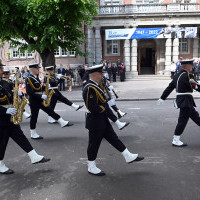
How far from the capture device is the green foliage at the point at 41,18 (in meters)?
13.4

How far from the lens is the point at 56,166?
467cm

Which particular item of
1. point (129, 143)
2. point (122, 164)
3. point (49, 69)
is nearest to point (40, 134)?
point (49, 69)

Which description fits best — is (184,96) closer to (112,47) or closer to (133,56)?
(133,56)

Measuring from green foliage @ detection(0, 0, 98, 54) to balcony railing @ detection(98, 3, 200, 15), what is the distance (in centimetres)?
812

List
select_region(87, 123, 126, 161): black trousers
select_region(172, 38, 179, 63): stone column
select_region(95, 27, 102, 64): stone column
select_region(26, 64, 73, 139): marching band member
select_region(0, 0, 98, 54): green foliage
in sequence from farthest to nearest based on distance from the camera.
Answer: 1. select_region(95, 27, 102, 64): stone column
2. select_region(172, 38, 179, 63): stone column
3. select_region(0, 0, 98, 54): green foliage
4. select_region(26, 64, 73, 139): marching band member
5. select_region(87, 123, 126, 161): black trousers

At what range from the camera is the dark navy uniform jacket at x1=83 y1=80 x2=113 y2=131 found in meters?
4.03

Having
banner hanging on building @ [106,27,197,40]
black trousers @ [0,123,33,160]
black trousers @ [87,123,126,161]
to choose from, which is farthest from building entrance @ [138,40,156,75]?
black trousers @ [0,123,33,160]

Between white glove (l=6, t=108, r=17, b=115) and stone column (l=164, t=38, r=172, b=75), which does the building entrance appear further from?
white glove (l=6, t=108, r=17, b=115)

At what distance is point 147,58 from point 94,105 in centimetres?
2423

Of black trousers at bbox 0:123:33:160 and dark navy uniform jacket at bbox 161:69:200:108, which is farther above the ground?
dark navy uniform jacket at bbox 161:69:200:108

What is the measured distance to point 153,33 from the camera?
74.3 feet

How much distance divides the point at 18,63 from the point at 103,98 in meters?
24.7

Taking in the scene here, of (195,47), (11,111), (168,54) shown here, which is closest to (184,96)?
(11,111)

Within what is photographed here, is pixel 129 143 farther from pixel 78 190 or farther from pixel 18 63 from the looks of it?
pixel 18 63
